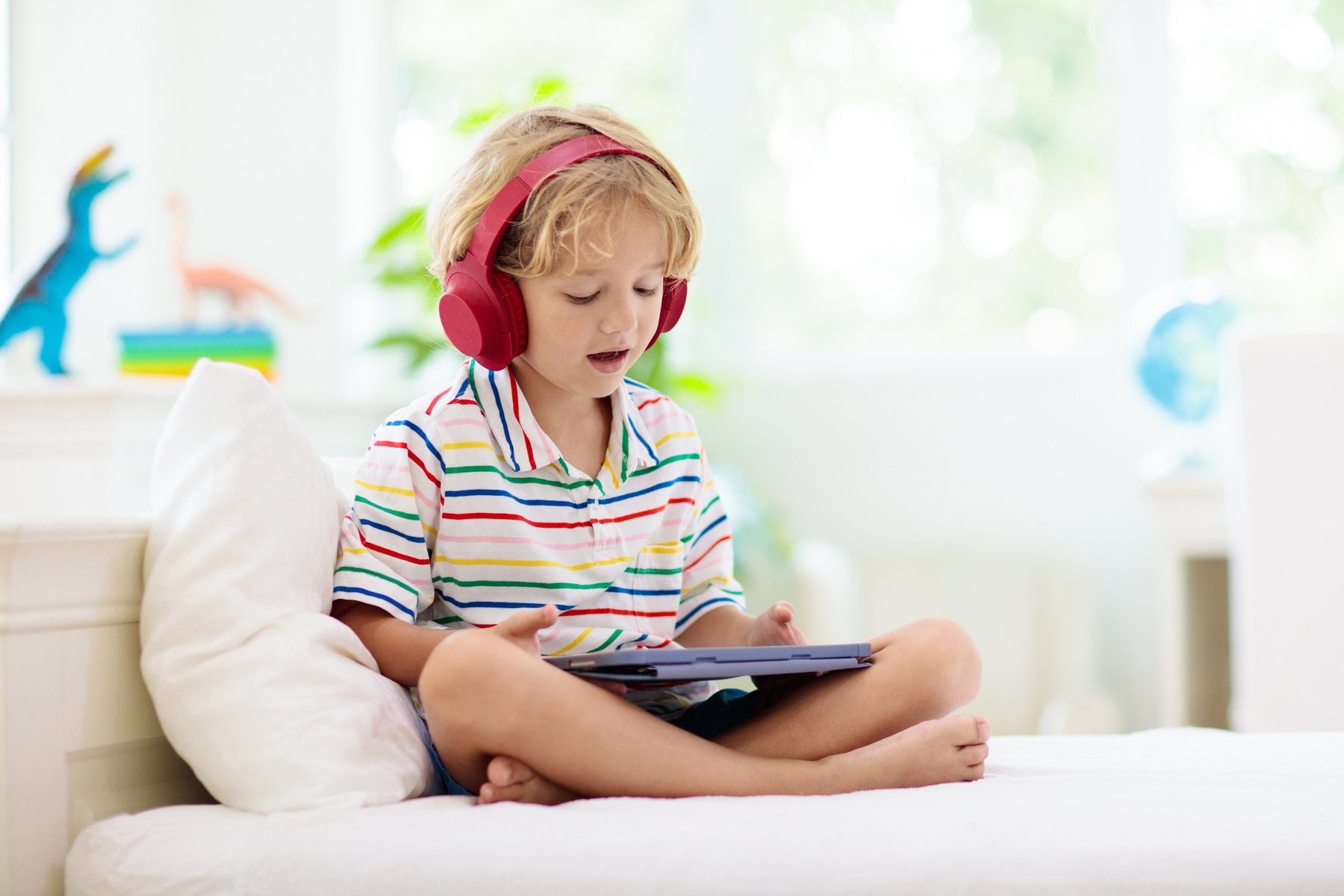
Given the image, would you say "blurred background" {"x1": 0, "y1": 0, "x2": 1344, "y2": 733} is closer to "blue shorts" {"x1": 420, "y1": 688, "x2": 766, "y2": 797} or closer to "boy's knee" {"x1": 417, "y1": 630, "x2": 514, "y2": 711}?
"blue shorts" {"x1": 420, "y1": 688, "x2": 766, "y2": 797}

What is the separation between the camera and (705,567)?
1238mm

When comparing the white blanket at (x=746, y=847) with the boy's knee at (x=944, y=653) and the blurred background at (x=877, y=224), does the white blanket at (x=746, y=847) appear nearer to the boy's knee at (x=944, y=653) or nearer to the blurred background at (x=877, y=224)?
the boy's knee at (x=944, y=653)

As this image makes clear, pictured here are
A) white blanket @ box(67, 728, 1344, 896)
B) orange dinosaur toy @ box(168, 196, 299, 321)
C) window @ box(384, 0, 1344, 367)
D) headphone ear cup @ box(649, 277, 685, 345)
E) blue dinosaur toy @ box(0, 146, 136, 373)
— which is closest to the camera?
white blanket @ box(67, 728, 1344, 896)

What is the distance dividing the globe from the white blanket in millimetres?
1618

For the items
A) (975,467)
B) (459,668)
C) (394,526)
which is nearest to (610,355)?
(394,526)

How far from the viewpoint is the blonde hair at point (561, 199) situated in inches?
41.1

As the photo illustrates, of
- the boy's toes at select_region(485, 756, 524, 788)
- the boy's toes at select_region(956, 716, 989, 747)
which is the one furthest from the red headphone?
the boy's toes at select_region(956, 716, 989, 747)

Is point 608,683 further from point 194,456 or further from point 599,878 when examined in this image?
point 194,456

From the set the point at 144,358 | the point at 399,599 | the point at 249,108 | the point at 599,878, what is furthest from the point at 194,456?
the point at 249,108

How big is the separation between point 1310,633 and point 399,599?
4.36 ft

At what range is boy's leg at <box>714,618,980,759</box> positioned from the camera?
100 centimetres

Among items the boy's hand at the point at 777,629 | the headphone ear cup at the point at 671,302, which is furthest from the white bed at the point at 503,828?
the headphone ear cup at the point at 671,302

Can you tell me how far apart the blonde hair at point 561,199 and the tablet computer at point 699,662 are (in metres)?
0.35

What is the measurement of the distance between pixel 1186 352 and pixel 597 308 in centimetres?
165
